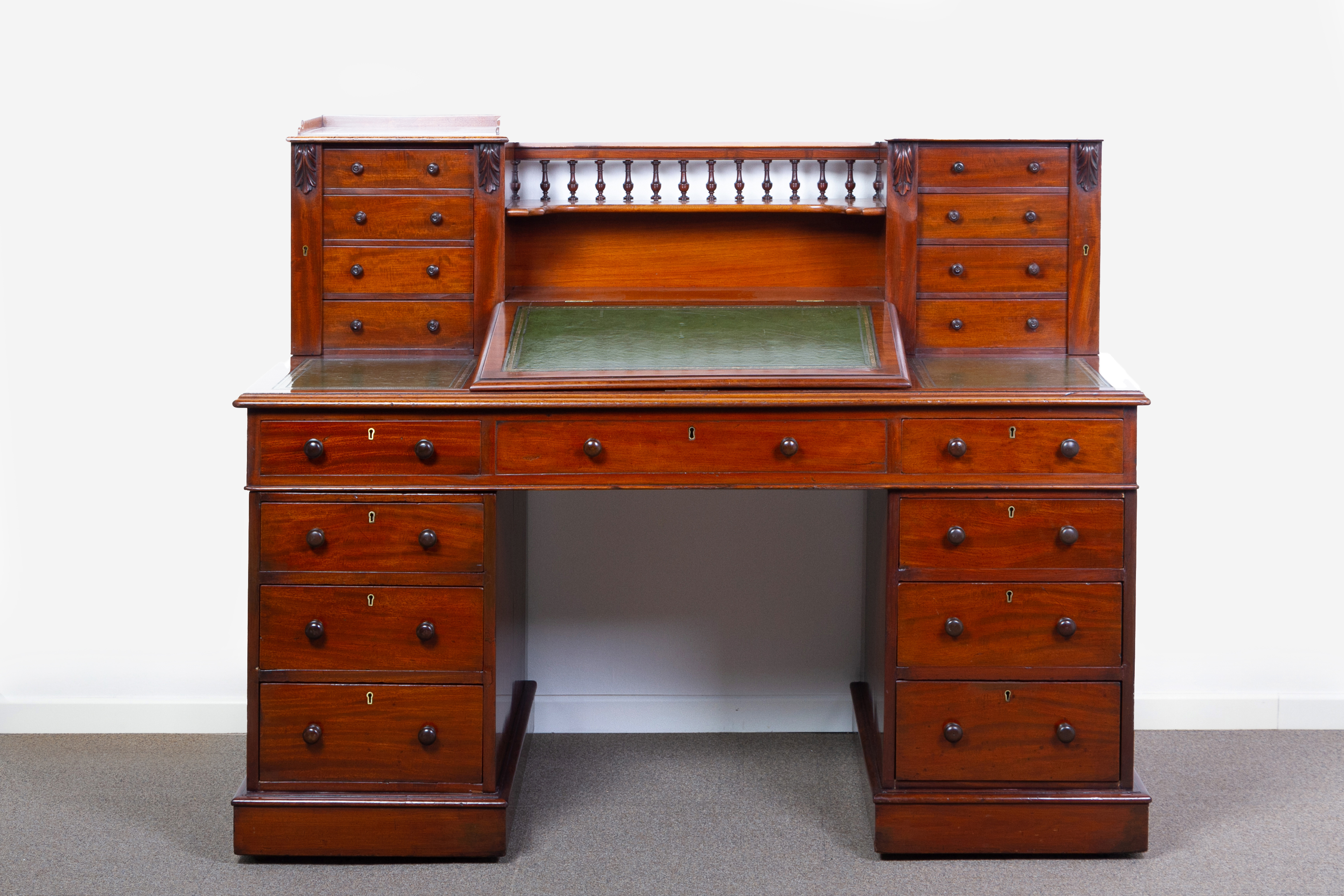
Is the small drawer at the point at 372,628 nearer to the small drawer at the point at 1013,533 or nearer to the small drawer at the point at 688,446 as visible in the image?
the small drawer at the point at 688,446

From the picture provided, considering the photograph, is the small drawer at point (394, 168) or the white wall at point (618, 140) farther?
the white wall at point (618, 140)

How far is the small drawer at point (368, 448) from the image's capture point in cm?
312

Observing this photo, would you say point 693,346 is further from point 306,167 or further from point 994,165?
point 306,167

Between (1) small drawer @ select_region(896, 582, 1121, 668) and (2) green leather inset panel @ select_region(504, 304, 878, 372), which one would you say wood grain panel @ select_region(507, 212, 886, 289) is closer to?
(2) green leather inset panel @ select_region(504, 304, 878, 372)

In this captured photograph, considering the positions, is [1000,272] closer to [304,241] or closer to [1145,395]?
[1145,395]

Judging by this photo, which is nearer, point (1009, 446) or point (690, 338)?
point (1009, 446)

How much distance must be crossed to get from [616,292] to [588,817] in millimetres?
1357

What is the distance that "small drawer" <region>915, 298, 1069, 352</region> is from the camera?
3.62m

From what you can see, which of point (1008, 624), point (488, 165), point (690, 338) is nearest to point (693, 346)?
point (690, 338)

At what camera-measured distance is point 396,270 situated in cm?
361

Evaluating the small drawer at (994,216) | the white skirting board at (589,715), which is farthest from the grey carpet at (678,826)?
the small drawer at (994,216)

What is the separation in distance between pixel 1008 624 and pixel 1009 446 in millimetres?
417

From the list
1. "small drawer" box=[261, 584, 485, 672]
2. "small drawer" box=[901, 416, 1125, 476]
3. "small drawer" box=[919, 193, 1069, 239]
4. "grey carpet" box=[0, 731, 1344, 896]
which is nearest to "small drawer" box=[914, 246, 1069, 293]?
"small drawer" box=[919, 193, 1069, 239]

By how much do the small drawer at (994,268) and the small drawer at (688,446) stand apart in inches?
25.8
